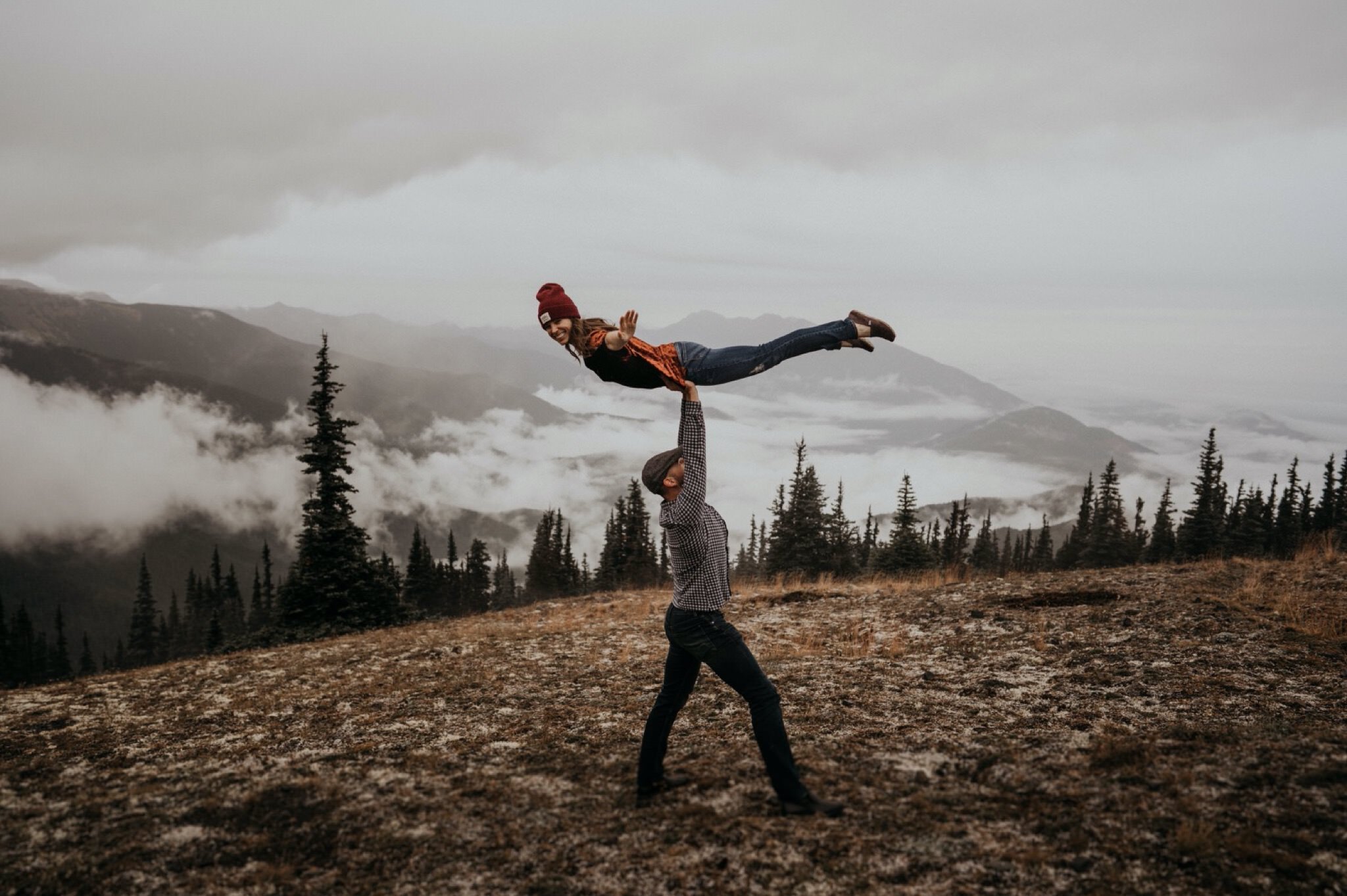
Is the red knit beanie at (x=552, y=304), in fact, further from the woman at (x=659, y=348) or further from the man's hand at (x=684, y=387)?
the man's hand at (x=684, y=387)

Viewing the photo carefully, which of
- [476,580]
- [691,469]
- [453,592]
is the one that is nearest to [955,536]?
[476,580]

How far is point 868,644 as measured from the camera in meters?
10.6

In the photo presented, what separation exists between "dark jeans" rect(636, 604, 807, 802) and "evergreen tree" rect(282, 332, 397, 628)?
21932mm

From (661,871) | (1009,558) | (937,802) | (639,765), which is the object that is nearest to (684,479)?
(639,765)

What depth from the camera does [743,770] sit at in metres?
6.05

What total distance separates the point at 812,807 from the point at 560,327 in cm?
423

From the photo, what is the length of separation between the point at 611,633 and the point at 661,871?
8467mm

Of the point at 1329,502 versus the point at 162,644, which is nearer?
the point at 1329,502

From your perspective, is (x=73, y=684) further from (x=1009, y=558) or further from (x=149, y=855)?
(x=1009, y=558)

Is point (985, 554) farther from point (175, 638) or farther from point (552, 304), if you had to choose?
point (175, 638)

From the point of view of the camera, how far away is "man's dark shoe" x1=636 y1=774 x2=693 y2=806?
5552mm

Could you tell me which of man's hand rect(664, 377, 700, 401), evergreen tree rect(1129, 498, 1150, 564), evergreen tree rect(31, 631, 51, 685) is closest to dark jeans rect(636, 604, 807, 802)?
man's hand rect(664, 377, 700, 401)

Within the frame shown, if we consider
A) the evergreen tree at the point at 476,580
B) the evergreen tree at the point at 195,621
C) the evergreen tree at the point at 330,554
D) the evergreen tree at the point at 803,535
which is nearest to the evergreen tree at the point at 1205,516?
the evergreen tree at the point at 803,535

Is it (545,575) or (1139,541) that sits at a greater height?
(1139,541)
